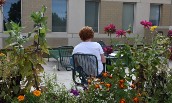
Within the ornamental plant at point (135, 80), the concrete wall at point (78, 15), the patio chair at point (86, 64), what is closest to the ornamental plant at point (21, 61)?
the ornamental plant at point (135, 80)

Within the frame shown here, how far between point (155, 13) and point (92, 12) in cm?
412

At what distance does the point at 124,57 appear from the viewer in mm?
3422

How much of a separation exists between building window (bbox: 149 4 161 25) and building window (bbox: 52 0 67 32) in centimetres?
530

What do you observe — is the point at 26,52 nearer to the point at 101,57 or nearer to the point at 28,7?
the point at 101,57

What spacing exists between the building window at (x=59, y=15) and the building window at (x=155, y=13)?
5.30 m

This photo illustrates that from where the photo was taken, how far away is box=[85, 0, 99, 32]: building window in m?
16.1

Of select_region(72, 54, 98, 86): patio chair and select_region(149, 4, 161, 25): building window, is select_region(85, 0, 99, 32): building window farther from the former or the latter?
select_region(72, 54, 98, 86): patio chair

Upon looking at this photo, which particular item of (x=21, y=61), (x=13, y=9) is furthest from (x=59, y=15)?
(x=21, y=61)

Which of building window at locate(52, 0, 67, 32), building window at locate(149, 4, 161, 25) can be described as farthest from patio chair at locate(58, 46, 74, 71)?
building window at locate(149, 4, 161, 25)

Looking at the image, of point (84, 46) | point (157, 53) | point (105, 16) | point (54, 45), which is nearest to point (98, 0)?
point (105, 16)

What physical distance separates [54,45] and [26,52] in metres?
11.8

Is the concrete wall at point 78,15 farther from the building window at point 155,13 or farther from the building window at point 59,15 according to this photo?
the building window at point 155,13

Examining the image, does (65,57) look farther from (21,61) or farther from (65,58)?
(21,61)

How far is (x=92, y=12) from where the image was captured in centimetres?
1614
